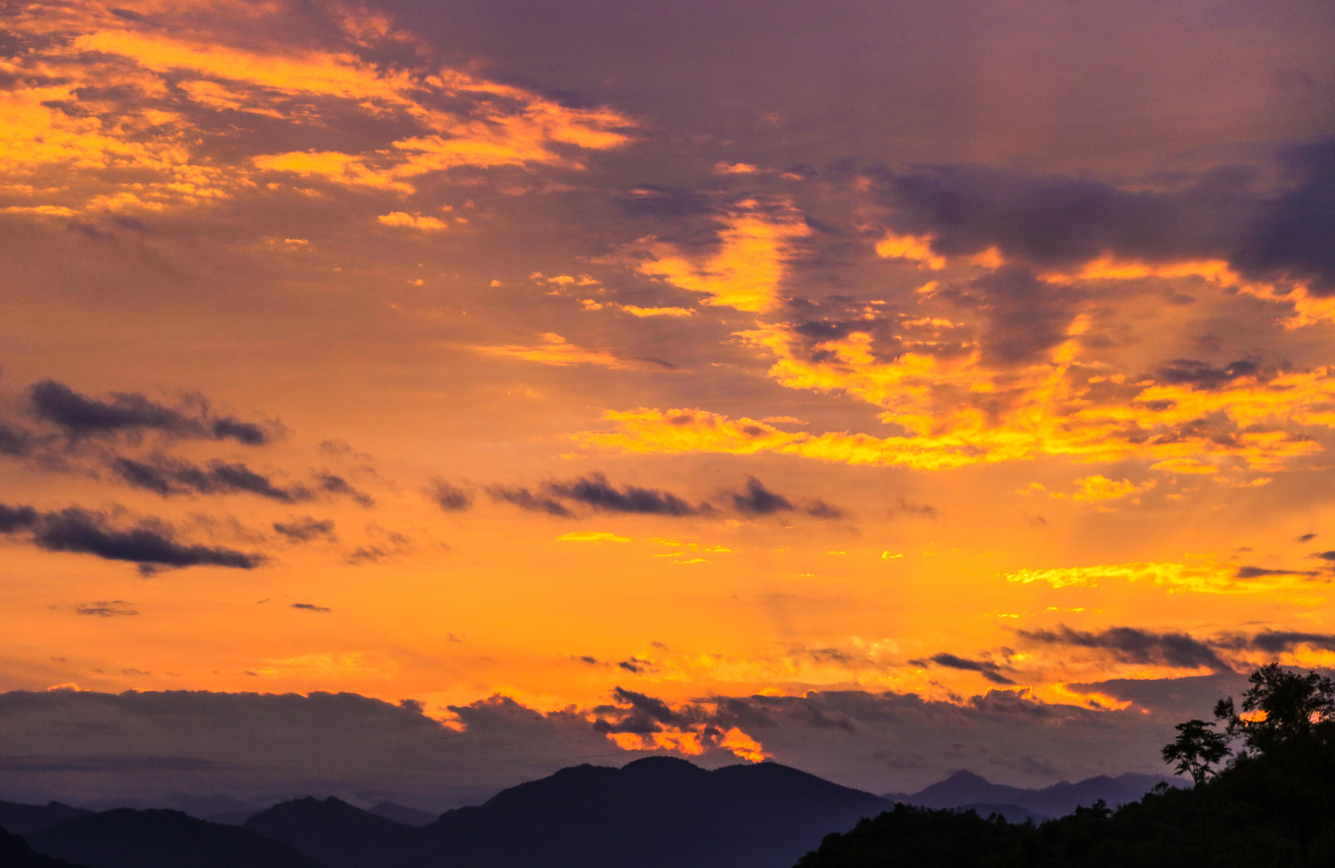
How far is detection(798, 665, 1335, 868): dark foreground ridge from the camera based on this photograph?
138750mm

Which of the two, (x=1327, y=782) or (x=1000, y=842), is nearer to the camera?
(x=1327, y=782)

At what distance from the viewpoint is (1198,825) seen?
5955 inches

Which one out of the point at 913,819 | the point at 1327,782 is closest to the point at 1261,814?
the point at 1327,782

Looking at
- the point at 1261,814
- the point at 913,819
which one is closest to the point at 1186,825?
the point at 1261,814

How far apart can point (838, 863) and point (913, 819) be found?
12412 millimetres

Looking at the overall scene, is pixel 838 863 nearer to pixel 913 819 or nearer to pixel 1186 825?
pixel 913 819

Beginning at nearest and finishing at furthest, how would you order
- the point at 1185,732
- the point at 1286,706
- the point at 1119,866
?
the point at 1119,866 → the point at 1286,706 → the point at 1185,732

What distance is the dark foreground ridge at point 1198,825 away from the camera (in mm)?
138750

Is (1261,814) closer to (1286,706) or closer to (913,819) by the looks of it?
(1286,706)

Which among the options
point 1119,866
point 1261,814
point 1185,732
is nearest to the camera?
point 1119,866

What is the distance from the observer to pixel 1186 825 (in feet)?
508

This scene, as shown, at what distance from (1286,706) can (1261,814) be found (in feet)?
54.4

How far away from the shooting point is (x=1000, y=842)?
159500 mm

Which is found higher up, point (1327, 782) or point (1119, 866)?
point (1327, 782)
